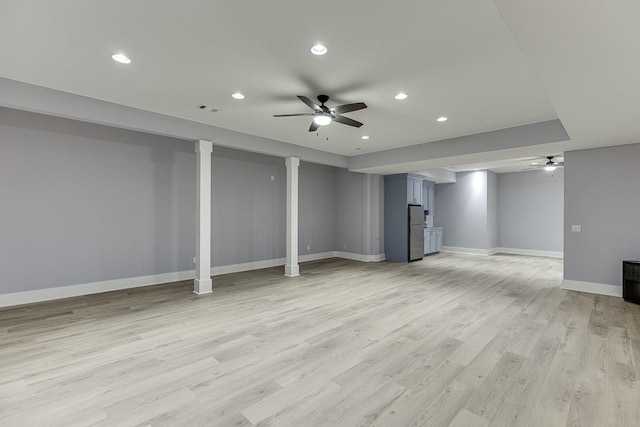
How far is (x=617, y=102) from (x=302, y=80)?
11.1ft

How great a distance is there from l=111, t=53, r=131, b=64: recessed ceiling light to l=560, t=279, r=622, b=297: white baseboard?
7414mm

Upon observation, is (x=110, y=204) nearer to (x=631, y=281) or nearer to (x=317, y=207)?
(x=317, y=207)

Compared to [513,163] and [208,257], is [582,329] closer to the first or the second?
[208,257]

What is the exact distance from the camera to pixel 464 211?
10.3 m

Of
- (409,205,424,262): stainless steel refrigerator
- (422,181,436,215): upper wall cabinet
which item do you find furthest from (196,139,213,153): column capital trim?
(422,181,436,215): upper wall cabinet

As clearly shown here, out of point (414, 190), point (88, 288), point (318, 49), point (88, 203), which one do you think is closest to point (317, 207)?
point (414, 190)

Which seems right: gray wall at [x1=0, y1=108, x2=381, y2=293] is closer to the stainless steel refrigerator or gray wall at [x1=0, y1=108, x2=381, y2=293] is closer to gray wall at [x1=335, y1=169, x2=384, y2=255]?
gray wall at [x1=335, y1=169, x2=384, y2=255]

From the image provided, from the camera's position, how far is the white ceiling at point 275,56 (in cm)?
225

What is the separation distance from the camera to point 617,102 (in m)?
3.19

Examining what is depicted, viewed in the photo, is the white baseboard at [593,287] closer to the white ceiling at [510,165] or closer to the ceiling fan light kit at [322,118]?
the white ceiling at [510,165]

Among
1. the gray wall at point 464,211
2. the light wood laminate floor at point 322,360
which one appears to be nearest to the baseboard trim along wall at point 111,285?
the light wood laminate floor at point 322,360

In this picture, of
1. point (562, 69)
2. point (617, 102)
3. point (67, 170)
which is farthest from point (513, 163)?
point (67, 170)

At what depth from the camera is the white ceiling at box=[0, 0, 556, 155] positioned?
2252 millimetres

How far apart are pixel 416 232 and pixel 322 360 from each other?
6.66 meters
